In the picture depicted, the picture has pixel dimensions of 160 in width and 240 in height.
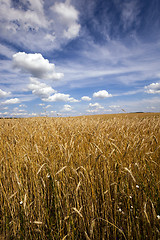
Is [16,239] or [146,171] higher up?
[146,171]

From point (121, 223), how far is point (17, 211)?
1368 mm

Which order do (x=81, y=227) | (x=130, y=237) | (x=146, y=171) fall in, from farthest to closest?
1. (x=146, y=171)
2. (x=81, y=227)
3. (x=130, y=237)

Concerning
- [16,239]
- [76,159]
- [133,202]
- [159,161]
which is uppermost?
[76,159]

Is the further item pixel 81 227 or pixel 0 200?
pixel 0 200

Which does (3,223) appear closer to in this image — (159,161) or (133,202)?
(133,202)

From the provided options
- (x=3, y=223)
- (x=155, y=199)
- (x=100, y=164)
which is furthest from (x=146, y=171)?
(x=3, y=223)

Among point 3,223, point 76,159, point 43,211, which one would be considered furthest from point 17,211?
point 76,159

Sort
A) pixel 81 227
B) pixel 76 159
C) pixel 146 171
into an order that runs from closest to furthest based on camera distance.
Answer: pixel 81 227 → pixel 146 171 → pixel 76 159

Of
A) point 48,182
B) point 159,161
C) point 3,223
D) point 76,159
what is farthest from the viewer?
point 159,161

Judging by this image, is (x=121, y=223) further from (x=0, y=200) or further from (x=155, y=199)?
(x=0, y=200)

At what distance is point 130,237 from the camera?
144cm

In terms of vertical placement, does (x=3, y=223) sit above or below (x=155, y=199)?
below

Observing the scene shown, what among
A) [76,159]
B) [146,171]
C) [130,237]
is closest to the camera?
[130,237]

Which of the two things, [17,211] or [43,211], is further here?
[17,211]
